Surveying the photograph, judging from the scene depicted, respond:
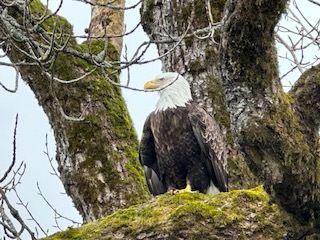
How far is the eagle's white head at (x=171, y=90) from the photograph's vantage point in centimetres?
582

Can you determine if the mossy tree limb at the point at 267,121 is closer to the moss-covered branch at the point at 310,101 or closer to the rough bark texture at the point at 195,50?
the moss-covered branch at the point at 310,101

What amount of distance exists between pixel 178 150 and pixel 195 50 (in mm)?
869

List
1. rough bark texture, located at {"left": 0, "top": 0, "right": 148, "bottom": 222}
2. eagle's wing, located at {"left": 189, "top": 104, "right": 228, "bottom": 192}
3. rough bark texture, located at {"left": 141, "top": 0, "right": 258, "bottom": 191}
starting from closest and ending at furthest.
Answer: rough bark texture, located at {"left": 141, "top": 0, "right": 258, "bottom": 191} < rough bark texture, located at {"left": 0, "top": 0, "right": 148, "bottom": 222} < eagle's wing, located at {"left": 189, "top": 104, "right": 228, "bottom": 192}

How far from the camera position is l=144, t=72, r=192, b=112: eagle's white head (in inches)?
229

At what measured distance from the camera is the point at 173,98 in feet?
20.7

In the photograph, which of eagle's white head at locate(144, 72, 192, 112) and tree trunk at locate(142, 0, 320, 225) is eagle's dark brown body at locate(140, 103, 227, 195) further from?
tree trunk at locate(142, 0, 320, 225)

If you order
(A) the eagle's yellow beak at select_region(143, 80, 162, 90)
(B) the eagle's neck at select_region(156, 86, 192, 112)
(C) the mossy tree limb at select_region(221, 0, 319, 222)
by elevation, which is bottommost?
(C) the mossy tree limb at select_region(221, 0, 319, 222)

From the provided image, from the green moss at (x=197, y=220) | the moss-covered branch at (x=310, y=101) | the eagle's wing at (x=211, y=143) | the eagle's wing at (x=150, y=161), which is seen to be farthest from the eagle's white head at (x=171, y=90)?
the green moss at (x=197, y=220)

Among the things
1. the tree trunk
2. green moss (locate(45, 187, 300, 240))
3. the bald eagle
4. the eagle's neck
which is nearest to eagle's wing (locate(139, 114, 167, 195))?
the bald eagle

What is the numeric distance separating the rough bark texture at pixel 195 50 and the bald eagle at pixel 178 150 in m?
0.32

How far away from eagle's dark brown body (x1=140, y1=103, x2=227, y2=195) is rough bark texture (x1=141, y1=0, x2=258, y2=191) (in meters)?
0.43

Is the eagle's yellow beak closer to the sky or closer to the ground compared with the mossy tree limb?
closer to the sky

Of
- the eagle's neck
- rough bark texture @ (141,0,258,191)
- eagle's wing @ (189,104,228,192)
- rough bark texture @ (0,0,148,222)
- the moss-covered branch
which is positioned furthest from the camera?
the eagle's neck

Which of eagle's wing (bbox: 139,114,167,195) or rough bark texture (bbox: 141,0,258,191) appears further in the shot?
eagle's wing (bbox: 139,114,167,195)
